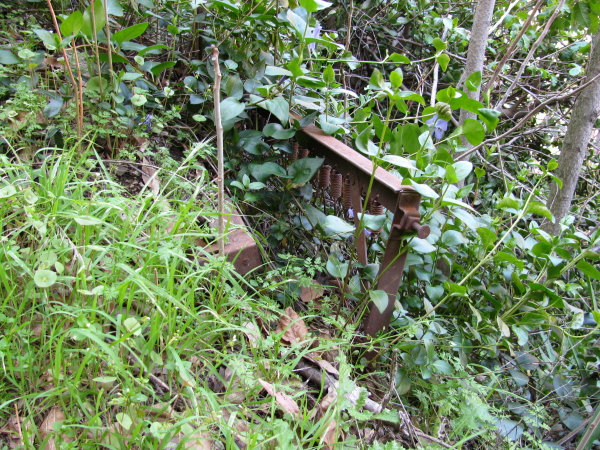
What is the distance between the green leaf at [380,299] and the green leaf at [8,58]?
1.70 meters

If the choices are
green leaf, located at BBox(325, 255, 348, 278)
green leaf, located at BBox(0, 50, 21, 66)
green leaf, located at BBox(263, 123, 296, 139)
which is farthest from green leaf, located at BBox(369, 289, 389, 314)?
green leaf, located at BBox(0, 50, 21, 66)

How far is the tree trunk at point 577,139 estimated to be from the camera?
2232 mm

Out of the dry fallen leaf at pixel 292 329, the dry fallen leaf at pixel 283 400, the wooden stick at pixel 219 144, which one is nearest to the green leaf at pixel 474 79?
the wooden stick at pixel 219 144

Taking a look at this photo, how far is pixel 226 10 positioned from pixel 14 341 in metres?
Answer: 1.63

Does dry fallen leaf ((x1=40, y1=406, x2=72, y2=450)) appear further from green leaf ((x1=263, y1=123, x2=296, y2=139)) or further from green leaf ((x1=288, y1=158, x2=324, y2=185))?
green leaf ((x1=263, y1=123, x2=296, y2=139))

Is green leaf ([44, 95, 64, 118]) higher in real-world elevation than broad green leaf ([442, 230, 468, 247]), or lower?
higher

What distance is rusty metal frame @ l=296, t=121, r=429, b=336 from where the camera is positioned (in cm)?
A: 142

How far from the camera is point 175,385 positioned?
1228mm

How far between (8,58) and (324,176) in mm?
1375

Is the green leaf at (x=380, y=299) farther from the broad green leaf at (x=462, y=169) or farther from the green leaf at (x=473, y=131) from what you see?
the green leaf at (x=473, y=131)

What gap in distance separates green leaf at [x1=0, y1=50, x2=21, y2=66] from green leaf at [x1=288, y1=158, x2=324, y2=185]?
3.98 feet

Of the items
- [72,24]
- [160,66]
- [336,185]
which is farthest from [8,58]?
[336,185]

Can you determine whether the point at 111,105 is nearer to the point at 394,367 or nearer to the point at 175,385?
the point at 175,385

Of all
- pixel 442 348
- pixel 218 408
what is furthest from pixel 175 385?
pixel 442 348
